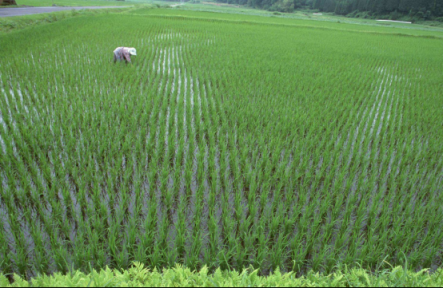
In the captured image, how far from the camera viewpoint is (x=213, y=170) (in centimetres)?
265

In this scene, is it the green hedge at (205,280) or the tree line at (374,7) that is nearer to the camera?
the green hedge at (205,280)

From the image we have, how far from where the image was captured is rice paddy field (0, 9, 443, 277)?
1.81m

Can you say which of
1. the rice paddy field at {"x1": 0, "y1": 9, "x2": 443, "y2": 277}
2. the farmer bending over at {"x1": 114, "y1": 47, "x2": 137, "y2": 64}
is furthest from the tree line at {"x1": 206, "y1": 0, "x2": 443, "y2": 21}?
the farmer bending over at {"x1": 114, "y1": 47, "x2": 137, "y2": 64}

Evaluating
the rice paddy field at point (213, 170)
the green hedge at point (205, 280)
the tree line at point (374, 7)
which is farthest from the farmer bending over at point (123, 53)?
the tree line at point (374, 7)

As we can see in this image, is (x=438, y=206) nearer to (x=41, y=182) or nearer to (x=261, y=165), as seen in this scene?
(x=261, y=165)

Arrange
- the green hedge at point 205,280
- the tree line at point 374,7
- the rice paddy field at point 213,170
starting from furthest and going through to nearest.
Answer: the tree line at point 374,7, the rice paddy field at point 213,170, the green hedge at point 205,280

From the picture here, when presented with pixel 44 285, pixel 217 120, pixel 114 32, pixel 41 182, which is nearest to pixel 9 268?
pixel 44 285

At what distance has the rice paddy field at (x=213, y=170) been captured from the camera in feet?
5.94

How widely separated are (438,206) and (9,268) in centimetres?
342

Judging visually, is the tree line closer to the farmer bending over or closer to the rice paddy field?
the rice paddy field

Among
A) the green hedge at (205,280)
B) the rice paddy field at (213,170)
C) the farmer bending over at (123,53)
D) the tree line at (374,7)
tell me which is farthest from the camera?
the tree line at (374,7)

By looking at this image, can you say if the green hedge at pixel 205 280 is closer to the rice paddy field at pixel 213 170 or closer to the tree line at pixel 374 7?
the rice paddy field at pixel 213 170

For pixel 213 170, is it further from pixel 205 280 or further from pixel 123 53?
pixel 123 53

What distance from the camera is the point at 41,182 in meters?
2.28
